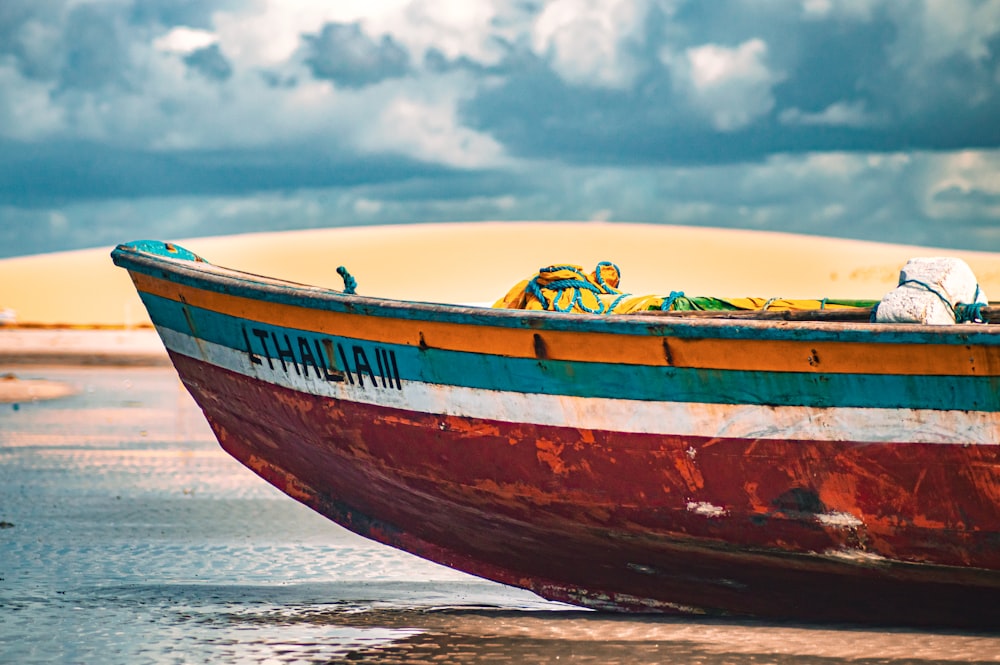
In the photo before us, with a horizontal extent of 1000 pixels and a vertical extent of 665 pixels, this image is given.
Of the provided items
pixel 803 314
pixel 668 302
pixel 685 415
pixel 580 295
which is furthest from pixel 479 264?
pixel 685 415

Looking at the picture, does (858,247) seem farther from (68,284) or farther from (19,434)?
(19,434)

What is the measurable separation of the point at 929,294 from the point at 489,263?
149 feet

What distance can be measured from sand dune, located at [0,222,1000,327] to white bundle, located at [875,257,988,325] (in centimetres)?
3134

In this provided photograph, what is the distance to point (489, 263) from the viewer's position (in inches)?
2004

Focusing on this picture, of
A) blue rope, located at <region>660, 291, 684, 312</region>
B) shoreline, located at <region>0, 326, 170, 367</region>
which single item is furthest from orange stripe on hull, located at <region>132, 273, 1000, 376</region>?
shoreline, located at <region>0, 326, 170, 367</region>

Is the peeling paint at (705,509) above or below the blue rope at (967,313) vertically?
below

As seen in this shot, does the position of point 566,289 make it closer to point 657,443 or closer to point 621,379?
point 621,379

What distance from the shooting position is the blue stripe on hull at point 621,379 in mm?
4898

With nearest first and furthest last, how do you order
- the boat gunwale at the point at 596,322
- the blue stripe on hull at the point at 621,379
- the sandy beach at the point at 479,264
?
the boat gunwale at the point at 596,322
the blue stripe on hull at the point at 621,379
the sandy beach at the point at 479,264

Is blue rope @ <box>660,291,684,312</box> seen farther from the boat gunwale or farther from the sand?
the sand

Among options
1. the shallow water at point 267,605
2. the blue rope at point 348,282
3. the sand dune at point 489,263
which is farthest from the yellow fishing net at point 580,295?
the sand dune at point 489,263

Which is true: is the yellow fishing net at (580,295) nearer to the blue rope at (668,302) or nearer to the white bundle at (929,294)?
the blue rope at (668,302)

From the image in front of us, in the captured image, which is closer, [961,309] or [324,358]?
[961,309]

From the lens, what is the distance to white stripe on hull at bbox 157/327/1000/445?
4.93 m
